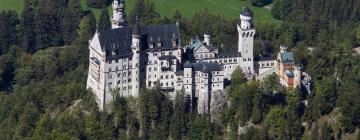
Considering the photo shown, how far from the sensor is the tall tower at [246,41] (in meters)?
143

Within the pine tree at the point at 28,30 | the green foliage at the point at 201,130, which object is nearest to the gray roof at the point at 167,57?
the green foliage at the point at 201,130

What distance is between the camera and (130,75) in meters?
142

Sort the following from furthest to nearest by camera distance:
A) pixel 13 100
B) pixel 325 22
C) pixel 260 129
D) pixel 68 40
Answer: pixel 68 40 → pixel 325 22 → pixel 13 100 → pixel 260 129

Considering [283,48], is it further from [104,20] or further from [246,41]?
[104,20]

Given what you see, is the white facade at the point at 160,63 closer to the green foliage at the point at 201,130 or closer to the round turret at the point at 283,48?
the green foliage at the point at 201,130

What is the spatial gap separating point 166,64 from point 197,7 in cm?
5133

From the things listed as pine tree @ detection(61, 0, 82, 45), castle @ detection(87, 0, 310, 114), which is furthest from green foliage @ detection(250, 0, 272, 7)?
castle @ detection(87, 0, 310, 114)

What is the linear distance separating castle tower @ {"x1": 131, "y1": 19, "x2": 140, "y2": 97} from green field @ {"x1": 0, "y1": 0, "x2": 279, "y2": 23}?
45.1 meters

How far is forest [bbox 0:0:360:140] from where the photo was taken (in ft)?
463

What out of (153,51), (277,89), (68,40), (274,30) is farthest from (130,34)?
(68,40)

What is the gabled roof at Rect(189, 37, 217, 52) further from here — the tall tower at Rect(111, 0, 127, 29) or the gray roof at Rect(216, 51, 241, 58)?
the tall tower at Rect(111, 0, 127, 29)

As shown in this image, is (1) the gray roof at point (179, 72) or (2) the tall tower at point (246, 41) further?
(2) the tall tower at point (246, 41)

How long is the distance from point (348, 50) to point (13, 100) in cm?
3942

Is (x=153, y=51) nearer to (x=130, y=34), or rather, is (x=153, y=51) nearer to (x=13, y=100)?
(x=130, y=34)
